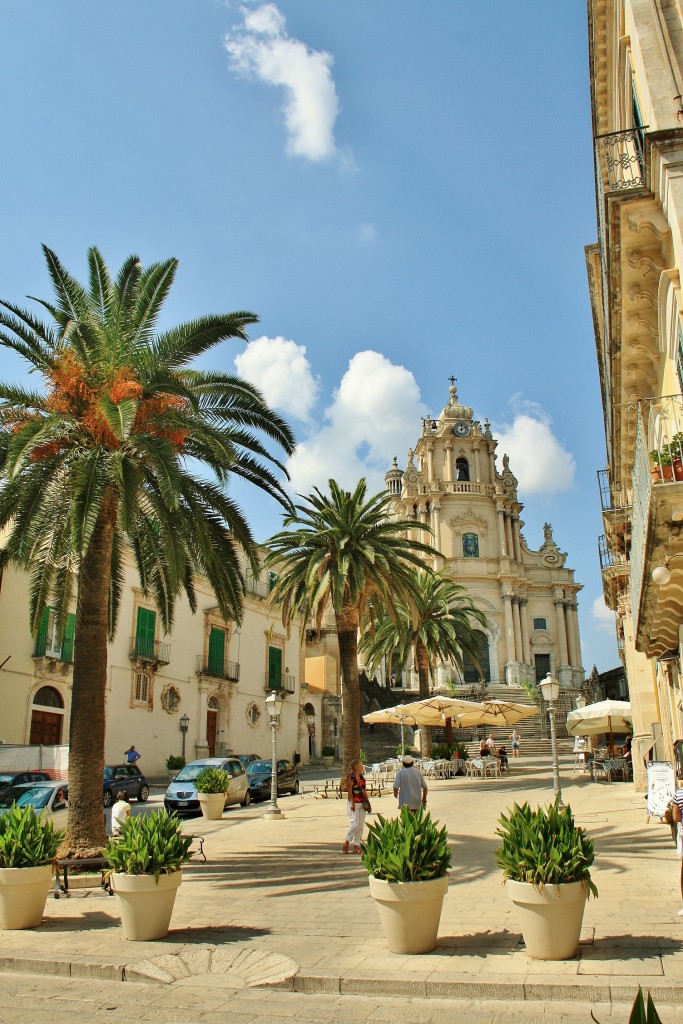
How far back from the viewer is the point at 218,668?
1502 inches

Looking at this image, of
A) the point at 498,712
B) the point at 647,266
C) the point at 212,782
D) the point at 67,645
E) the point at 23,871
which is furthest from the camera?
the point at 67,645

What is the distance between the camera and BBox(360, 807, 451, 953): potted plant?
7.22m

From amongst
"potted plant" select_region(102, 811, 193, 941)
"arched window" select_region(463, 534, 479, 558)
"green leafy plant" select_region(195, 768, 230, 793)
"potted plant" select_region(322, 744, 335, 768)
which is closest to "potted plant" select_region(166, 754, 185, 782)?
"green leafy plant" select_region(195, 768, 230, 793)

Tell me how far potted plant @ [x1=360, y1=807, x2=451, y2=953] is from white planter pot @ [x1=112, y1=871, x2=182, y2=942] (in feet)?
7.48

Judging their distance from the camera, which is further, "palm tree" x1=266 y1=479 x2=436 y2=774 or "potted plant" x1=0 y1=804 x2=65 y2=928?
"palm tree" x1=266 y1=479 x2=436 y2=774

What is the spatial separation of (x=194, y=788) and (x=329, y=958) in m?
15.3

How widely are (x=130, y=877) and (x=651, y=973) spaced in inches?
192

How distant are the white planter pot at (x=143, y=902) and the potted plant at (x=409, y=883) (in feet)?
7.48

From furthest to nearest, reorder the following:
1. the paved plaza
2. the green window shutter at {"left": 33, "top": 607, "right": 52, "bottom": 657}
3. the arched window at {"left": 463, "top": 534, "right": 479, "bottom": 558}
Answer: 1. the arched window at {"left": 463, "top": 534, "right": 479, "bottom": 558}
2. the green window shutter at {"left": 33, "top": 607, "right": 52, "bottom": 657}
3. the paved plaza

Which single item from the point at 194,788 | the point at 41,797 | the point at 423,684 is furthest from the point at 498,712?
the point at 41,797

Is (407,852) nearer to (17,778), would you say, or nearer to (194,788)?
(17,778)

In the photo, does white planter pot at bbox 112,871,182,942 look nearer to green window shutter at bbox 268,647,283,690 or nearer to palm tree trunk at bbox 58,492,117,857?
palm tree trunk at bbox 58,492,117,857

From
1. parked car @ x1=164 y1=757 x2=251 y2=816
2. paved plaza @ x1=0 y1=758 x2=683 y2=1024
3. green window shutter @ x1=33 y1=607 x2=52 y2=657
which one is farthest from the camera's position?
green window shutter @ x1=33 y1=607 x2=52 y2=657

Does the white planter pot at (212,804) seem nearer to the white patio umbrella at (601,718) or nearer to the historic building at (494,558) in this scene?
the white patio umbrella at (601,718)
